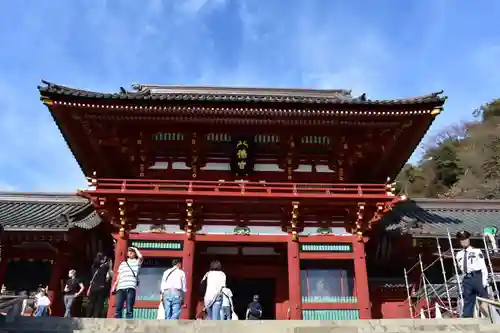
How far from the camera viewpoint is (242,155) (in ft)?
46.2

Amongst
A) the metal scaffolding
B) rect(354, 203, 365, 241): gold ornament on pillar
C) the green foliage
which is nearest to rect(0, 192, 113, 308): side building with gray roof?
rect(354, 203, 365, 241): gold ornament on pillar

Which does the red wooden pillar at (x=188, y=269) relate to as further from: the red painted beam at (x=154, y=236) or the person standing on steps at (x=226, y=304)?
the person standing on steps at (x=226, y=304)

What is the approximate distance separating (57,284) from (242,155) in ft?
22.8

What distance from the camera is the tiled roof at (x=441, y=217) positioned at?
1365 cm

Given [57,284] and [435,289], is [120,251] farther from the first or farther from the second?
[435,289]

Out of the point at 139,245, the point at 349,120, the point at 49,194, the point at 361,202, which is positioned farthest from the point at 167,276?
the point at 49,194

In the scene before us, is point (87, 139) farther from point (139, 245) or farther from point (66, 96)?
point (139, 245)

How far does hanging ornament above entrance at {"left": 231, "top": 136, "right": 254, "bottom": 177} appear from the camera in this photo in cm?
1409

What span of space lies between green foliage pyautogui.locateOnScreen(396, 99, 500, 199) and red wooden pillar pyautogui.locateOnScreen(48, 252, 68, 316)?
33.7m

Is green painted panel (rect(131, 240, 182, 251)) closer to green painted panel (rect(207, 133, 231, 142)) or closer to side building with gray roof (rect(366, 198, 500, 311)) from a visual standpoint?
green painted panel (rect(207, 133, 231, 142))

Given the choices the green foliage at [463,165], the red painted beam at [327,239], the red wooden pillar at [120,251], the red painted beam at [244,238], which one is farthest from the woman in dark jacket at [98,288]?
the green foliage at [463,165]

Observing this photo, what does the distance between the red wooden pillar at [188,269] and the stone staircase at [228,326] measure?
181 inches

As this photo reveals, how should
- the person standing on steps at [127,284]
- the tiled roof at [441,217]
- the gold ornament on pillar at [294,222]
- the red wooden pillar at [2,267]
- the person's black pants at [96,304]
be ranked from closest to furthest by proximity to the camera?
the person standing on steps at [127,284] < the person's black pants at [96,304] < the gold ornament on pillar at [294,222] < the tiled roof at [441,217] < the red wooden pillar at [2,267]

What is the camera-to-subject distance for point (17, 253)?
14.4 m
